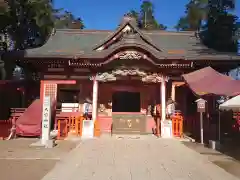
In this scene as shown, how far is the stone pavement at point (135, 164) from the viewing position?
6.58 m

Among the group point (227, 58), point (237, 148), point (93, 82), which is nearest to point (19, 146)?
point (93, 82)

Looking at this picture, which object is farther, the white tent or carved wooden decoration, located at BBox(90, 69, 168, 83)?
carved wooden decoration, located at BBox(90, 69, 168, 83)

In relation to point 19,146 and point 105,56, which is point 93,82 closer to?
point 105,56

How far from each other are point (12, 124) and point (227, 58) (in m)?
11.4

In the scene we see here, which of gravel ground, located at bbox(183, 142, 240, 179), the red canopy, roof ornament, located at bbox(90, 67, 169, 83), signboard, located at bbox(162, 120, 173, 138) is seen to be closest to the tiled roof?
roof ornament, located at bbox(90, 67, 169, 83)

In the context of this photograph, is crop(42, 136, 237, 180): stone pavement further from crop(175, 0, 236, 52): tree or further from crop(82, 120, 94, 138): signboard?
crop(175, 0, 236, 52): tree

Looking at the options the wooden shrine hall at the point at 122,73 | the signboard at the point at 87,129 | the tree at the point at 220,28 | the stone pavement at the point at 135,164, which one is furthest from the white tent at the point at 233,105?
the tree at the point at 220,28

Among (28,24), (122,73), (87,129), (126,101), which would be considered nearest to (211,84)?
(122,73)

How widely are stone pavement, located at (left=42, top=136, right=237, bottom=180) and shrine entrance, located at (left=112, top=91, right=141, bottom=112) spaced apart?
214 inches

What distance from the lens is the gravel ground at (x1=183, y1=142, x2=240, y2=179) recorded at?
750 cm

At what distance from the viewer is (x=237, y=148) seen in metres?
11.0

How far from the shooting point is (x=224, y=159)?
883cm

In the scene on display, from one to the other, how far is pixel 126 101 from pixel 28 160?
30.4ft

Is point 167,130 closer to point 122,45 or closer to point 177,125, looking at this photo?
point 177,125
